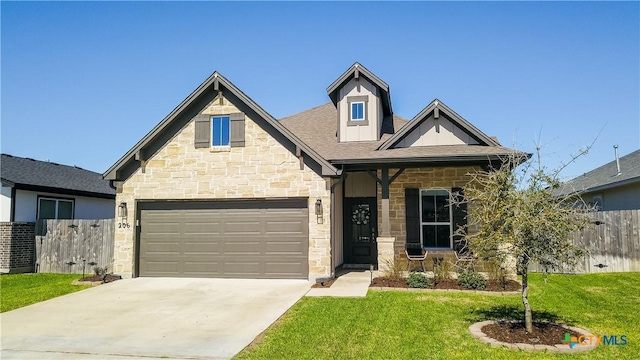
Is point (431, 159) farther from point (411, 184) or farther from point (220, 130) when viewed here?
point (220, 130)

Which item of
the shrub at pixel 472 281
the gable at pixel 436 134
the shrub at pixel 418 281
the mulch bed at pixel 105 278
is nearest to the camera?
the shrub at pixel 472 281

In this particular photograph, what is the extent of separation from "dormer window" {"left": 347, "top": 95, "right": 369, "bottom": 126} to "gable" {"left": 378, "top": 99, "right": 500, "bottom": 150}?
2.30 metres

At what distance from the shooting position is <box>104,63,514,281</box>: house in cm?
1209

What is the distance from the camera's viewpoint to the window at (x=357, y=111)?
15.5 m

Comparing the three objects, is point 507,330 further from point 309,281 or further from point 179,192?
point 179,192

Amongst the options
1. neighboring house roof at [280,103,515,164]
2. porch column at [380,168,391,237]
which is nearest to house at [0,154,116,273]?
neighboring house roof at [280,103,515,164]

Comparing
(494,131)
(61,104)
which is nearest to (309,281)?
(494,131)

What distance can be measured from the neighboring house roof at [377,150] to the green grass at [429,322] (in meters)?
3.70

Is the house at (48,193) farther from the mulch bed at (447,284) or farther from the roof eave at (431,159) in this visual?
the mulch bed at (447,284)

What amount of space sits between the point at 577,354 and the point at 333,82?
39.1 feet

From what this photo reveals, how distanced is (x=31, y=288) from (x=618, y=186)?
71.6ft

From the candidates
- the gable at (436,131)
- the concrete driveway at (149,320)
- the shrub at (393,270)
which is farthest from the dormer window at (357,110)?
the concrete driveway at (149,320)

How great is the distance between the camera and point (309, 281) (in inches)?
462

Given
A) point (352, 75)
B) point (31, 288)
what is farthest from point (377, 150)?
point (31, 288)
